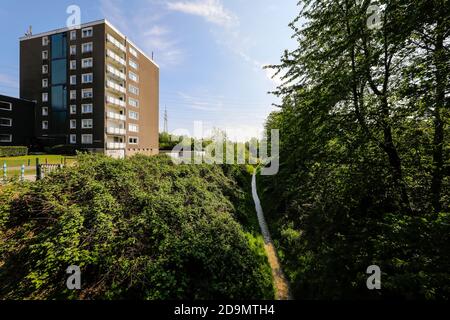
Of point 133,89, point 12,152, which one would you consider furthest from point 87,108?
point 12,152

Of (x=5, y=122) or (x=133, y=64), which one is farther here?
(x=133, y=64)

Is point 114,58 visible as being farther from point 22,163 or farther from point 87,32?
point 22,163

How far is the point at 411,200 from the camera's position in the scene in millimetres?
5078

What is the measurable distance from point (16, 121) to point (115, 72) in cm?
1590

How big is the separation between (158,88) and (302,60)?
4687 cm

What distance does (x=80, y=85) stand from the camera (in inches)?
1202

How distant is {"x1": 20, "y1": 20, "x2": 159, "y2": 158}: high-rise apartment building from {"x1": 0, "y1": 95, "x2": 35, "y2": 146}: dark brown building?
98 cm

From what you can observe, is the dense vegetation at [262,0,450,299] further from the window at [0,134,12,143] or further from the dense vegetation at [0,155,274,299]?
the window at [0,134,12,143]

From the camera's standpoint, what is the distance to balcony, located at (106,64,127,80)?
100 feet

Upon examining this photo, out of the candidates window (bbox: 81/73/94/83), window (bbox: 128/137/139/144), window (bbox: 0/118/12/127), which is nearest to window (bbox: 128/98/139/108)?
window (bbox: 128/137/139/144)

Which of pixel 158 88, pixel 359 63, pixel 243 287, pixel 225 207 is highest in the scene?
pixel 158 88

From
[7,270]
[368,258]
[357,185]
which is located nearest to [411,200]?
[357,185]

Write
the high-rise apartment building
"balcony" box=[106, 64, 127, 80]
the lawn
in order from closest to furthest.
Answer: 1. the lawn
2. the high-rise apartment building
3. "balcony" box=[106, 64, 127, 80]
